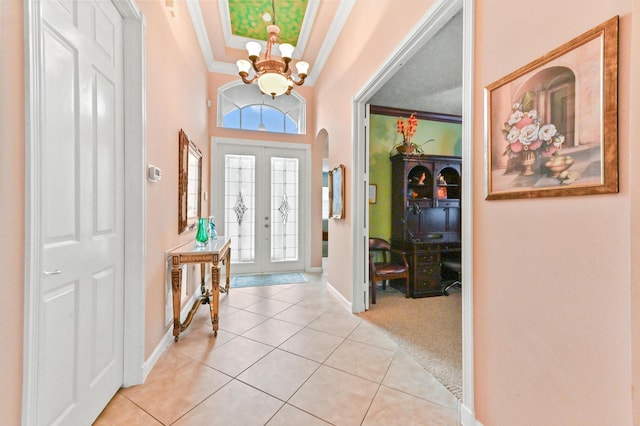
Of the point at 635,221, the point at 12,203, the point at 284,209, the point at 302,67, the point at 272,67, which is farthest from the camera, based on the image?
the point at 284,209

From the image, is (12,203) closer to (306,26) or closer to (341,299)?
(341,299)

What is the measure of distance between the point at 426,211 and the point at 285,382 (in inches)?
139

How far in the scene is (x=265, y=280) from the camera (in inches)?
182

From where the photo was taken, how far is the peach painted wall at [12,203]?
938 millimetres

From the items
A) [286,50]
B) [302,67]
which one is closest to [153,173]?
[286,50]

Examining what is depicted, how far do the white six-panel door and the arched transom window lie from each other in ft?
10.7

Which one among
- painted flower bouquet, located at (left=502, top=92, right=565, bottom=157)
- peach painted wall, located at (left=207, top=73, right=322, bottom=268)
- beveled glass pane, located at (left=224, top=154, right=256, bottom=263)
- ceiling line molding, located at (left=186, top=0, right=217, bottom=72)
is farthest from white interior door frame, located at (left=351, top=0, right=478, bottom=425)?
beveled glass pane, located at (left=224, top=154, right=256, bottom=263)

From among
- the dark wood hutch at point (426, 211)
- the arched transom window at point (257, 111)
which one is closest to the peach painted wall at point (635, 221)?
the dark wood hutch at point (426, 211)

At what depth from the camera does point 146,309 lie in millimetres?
2006

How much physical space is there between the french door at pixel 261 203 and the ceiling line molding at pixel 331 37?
1.39 metres

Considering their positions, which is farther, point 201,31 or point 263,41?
point 263,41

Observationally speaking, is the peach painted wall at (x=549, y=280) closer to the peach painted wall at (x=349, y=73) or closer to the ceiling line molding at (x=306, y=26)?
the peach painted wall at (x=349, y=73)

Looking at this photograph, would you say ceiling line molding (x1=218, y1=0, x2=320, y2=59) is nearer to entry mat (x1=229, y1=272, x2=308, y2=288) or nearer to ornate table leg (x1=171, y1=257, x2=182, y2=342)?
ornate table leg (x1=171, y1=257, x2=182, y2=342)

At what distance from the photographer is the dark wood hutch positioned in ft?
12.7
